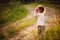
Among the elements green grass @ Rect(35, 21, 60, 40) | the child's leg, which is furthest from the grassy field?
green grass @ Rect(35, 21, 60, 40)

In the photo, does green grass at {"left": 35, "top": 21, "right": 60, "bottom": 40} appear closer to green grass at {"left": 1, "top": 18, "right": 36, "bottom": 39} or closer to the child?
the child

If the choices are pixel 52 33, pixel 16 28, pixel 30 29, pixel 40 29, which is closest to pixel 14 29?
pixel 16 28

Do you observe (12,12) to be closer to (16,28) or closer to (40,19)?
(16,28)

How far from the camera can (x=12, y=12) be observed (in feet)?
8.57

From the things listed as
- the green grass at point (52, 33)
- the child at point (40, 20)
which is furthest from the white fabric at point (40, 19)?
the green grass at point (52, 33)

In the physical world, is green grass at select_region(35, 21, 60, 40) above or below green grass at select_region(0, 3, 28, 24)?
below

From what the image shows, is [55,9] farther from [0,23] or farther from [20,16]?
[0,23]

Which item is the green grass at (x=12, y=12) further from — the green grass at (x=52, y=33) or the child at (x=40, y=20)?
the green grass at (x=52, y=33)

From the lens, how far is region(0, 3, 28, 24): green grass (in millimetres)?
2598

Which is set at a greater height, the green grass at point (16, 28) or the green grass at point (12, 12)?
the green grass at point (12, 12)

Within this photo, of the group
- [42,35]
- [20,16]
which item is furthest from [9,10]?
[42,35]

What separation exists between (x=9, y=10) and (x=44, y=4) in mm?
438

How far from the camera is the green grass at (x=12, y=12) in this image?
2.60 metres

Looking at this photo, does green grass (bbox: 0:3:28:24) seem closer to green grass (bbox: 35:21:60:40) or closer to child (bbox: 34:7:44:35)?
child (bbox: 34:7:44:35)
